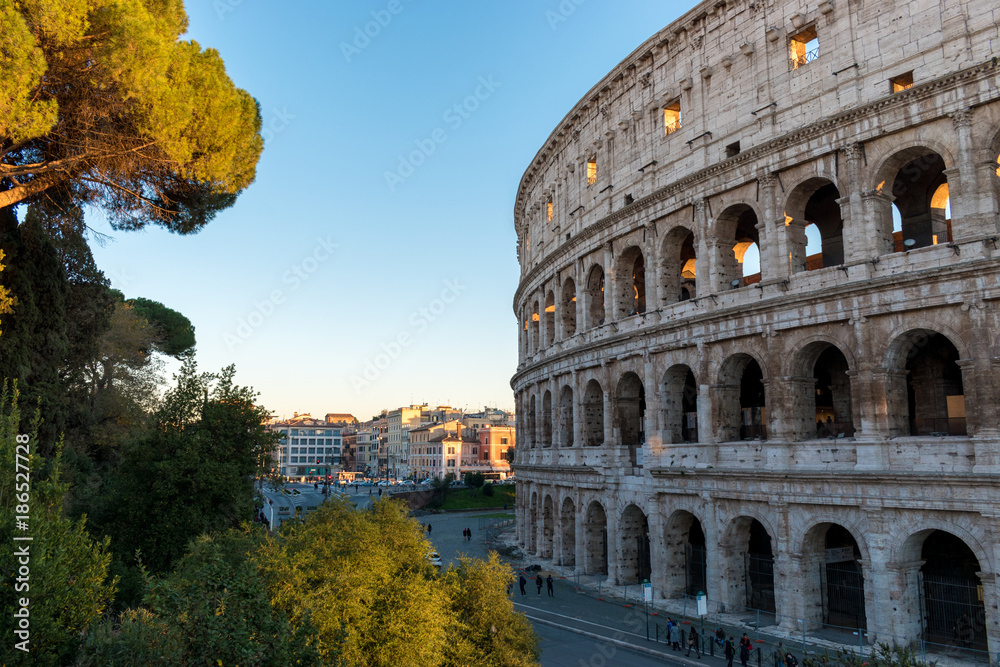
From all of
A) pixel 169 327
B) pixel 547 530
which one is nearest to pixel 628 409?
pixel 547 530

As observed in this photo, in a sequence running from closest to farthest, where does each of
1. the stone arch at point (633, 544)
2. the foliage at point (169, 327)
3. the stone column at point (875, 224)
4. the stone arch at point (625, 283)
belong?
1. the stone column at point (875, 224)
2. the stone arch at point (633, 544)
3. the stone arch at point (625, 283)
4. the foliage at point (169, 327)

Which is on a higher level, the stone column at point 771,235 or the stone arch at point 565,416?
the stone column at point 771,235

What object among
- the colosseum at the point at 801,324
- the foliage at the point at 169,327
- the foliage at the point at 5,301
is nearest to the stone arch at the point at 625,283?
the colosseum at the point at 801,324

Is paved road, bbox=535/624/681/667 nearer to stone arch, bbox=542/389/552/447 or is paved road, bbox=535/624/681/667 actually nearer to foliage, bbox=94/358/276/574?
foliage, bbox=94/358/276/574

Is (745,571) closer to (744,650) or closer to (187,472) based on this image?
(744,650)

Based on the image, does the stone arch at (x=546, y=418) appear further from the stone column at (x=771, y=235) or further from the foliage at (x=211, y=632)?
the foliage at (x=211, y=632)

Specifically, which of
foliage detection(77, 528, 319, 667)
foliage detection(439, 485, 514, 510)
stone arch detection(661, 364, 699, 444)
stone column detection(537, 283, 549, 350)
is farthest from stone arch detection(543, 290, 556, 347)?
foliage detection(439, 485, 514, 510)
